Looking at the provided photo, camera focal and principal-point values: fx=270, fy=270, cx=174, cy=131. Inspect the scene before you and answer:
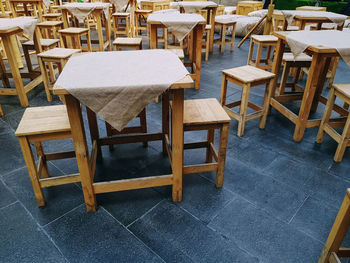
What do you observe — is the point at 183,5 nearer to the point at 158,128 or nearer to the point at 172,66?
the point at 158,128

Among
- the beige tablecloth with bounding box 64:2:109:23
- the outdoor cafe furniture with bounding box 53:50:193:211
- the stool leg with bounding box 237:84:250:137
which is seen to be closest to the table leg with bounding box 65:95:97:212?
the outdoor cafe furniture with bounding box 53:50:193:211

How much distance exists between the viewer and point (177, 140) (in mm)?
1774

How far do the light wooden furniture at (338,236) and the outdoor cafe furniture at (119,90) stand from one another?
0.95 metres

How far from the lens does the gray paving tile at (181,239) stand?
1.60 metres

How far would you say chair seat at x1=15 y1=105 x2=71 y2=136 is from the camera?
1721mm

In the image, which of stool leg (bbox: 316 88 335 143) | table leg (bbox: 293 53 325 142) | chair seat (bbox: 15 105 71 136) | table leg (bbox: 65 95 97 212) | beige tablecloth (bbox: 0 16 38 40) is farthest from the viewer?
beige tablecloth (bbox: 0 16 38 40)

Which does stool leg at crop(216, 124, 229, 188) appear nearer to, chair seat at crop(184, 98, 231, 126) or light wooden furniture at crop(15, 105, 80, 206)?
chair seat at crop(184, 98, 231, 126)

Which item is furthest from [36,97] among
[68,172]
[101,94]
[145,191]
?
[101,94]

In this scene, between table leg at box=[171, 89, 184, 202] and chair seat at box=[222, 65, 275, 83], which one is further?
chair seat at box=[222, 65, 275, 83]

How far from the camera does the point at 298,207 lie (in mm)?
1961

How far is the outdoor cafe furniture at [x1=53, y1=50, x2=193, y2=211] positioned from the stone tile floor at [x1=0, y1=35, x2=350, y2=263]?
0.19 metres

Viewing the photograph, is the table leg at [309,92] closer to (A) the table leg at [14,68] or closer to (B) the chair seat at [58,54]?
(B) the chair seat at [58,54]

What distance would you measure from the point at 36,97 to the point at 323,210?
3.63m

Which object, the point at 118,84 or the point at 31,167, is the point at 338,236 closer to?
the point at 118,84
